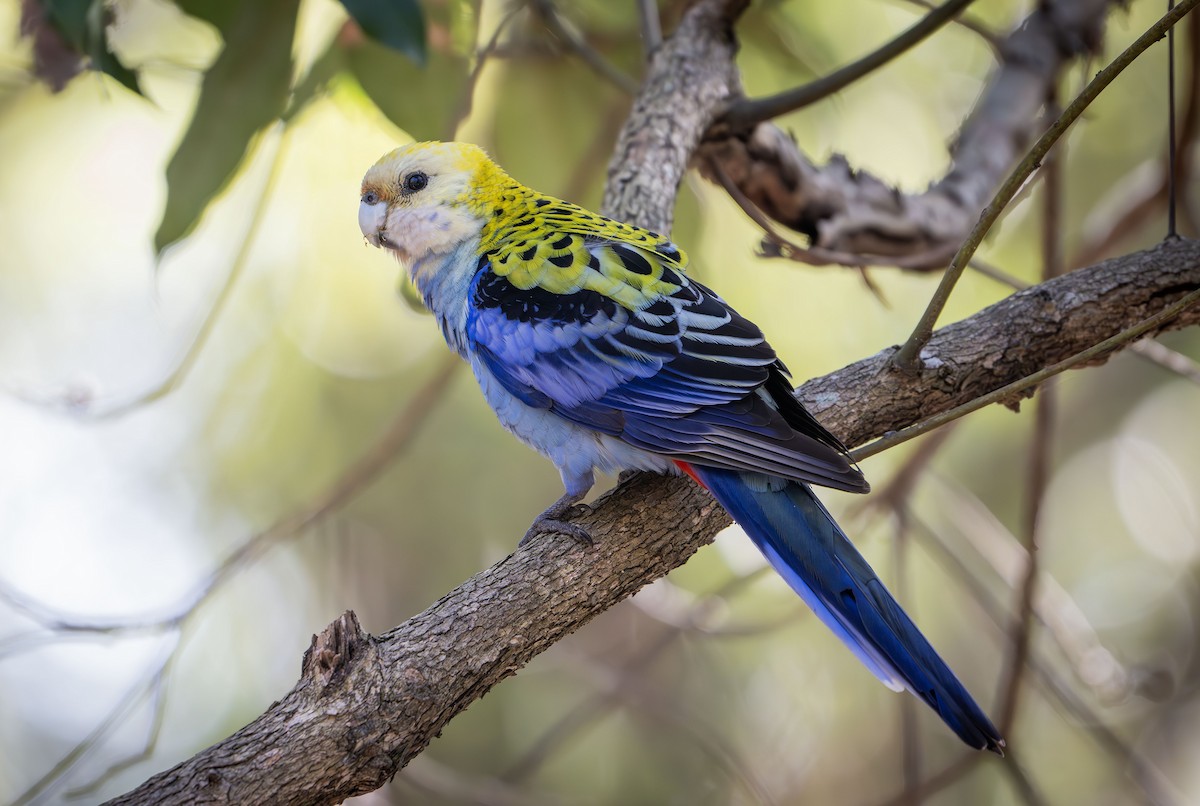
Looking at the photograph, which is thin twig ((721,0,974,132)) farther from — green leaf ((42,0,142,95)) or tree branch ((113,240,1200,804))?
green leaf ((42,0,142,95))

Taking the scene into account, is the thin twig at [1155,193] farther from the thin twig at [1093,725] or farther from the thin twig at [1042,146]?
the thin twig at [1042,146]

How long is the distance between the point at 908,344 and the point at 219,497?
3980 millimetres

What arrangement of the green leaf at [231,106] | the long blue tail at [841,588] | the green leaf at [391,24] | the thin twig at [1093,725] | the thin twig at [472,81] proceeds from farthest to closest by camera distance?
the thin twig at [1093,725] → the thin twig at [472,81] → the green leaf at [231,106] → the green leaf at [391,24] → the long blue tail at [841,588]

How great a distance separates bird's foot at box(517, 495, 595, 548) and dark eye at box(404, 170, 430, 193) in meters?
1.14

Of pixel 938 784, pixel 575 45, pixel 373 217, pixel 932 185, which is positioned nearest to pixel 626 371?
pixel 373 217

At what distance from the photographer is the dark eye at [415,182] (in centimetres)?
333

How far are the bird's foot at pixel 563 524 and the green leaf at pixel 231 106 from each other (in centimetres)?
166

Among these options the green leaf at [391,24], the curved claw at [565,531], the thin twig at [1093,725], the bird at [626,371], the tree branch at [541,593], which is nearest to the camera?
the tree branch at [541,593]

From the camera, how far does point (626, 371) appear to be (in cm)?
285

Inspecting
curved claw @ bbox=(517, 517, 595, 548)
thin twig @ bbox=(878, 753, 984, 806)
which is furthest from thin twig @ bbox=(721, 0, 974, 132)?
thin twig @ bbox=(878, 753, 984, 806)

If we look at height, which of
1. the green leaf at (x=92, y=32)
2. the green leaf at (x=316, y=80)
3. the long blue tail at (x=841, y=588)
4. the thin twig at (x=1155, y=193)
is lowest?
the long blue tail at (x=841, y=588)

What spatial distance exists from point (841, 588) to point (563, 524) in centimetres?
71

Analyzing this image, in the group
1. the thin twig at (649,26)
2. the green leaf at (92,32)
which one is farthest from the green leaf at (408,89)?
the green leaf at (92,32)

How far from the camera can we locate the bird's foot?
266cm
